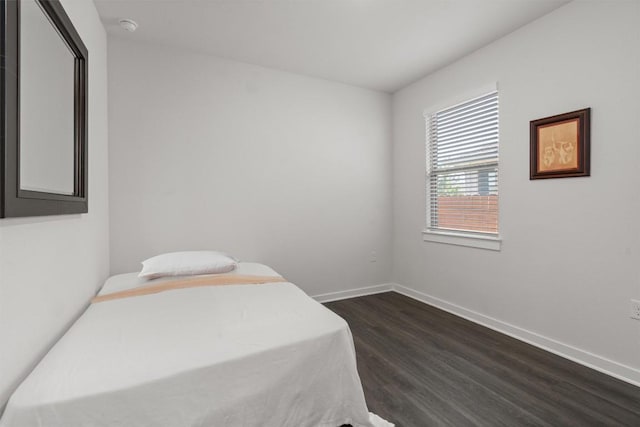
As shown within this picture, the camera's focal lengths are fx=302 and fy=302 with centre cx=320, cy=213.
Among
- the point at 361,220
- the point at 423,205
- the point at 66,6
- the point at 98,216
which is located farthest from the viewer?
the point at 361,220

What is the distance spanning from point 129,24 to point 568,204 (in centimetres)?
370

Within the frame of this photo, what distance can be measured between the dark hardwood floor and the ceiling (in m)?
2.63

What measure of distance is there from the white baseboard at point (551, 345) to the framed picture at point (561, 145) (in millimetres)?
1293

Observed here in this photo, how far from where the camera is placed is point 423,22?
2.46 m

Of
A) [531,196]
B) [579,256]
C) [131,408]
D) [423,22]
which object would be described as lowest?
[131,408]

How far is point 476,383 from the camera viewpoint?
1.93m

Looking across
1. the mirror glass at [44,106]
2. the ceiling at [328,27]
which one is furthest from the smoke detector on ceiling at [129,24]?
the mirror glass at [44,106]

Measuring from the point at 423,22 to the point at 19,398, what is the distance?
10.4 ft

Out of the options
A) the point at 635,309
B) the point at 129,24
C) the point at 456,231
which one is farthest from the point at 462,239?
the point at 129,24

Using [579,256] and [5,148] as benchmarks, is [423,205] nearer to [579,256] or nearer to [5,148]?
[579,256]

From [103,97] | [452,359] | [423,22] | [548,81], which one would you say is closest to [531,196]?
[548,81]

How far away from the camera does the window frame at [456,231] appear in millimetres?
2809

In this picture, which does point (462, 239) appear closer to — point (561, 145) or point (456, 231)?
point (456, 231)

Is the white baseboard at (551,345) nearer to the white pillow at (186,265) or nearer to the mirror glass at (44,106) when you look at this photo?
the white pillow at (186,265)
